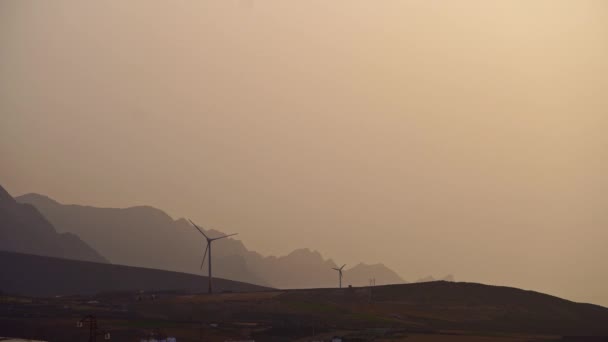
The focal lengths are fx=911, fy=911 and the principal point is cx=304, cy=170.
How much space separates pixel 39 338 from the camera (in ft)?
534

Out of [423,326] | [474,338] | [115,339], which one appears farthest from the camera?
[423,326]

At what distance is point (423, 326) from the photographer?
192500 mm

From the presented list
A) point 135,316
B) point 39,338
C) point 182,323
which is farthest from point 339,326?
point 39,338

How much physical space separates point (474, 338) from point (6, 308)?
10038 centimetres

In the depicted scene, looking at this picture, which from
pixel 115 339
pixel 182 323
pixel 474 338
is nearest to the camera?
pixel 115 339

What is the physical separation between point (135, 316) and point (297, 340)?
4894cm

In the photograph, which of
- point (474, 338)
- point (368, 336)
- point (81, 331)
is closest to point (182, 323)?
point (81, 331)

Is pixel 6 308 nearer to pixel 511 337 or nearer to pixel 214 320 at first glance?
pixel 214 320

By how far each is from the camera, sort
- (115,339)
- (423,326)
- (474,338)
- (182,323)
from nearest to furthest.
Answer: (115,339) < (474,338) < (182,323) < (423,326)

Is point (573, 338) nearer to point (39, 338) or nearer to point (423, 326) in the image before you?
point (423, 326)

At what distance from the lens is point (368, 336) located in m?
163

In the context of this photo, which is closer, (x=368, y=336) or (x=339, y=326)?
(x=368, y=336)

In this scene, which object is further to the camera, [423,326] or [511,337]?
[423,326]

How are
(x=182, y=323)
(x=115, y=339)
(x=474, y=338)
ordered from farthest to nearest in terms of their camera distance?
(x=182, y=323) → (x=474, y=338) → (x=115, y=339)
